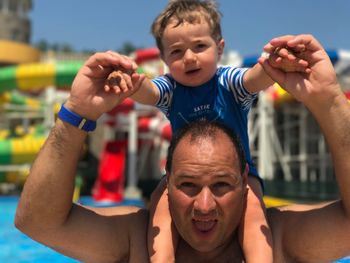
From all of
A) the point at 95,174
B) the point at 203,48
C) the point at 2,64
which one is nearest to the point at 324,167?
the point at 95,174

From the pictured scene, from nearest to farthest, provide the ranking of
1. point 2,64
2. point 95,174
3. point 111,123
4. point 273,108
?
point 273,108, point 111,123, point 95,174, point 2,64

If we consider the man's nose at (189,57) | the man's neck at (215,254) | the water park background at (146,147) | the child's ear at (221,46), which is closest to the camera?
the man's neck at (215,254)

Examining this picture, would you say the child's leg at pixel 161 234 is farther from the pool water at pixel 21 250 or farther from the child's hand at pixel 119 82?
the pool water at pixel 21 250

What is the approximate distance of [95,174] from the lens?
1444 cm

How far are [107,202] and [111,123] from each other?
2.82m

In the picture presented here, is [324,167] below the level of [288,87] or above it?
below

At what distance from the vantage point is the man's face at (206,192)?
1876 mm

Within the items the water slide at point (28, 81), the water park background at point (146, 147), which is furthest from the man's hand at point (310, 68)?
Answer: the water slide at point (28, 81)

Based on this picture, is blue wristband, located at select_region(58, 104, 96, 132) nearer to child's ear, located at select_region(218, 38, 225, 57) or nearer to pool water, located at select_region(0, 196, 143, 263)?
Result: child's ear, located at select_region(218, 38, 225, 57)

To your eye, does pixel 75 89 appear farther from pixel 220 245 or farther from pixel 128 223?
pixel 220 245

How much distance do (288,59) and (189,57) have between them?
0.74 metres

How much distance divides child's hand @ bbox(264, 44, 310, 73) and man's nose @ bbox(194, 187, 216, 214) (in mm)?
592

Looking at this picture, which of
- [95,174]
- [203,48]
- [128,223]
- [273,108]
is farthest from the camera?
[95,174]

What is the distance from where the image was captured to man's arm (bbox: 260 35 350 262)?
1.83 m
